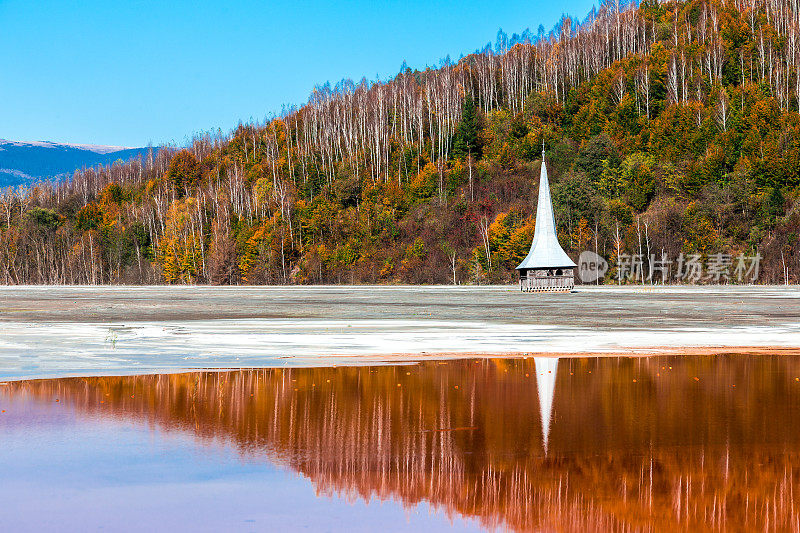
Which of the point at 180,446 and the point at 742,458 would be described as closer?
the point at 742,458

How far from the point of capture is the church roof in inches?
2365

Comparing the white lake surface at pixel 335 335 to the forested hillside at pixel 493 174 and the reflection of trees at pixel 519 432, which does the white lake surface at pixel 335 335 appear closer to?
the reflection of trees at pixel 519 432

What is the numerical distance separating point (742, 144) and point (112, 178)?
153m

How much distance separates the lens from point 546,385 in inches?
527

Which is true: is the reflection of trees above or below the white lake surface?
below

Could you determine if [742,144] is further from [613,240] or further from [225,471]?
[225,471]

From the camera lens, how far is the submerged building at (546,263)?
60.2 meters

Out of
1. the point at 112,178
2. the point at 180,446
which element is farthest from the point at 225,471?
the point at 112,178

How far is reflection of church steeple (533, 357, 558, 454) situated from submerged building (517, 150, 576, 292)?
4402 cm

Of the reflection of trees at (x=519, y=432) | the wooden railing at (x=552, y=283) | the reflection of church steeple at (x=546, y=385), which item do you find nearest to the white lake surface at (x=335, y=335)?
the reflection of church steeple at (x=546, y=385)

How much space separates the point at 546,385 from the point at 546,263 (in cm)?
4766

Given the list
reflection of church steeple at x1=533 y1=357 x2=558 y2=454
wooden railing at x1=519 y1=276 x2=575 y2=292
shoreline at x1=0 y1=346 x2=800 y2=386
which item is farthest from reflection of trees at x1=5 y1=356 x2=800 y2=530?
wooden railing at x1=519 y1=276 x2=575 y2=292

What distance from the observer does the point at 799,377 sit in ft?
46.3

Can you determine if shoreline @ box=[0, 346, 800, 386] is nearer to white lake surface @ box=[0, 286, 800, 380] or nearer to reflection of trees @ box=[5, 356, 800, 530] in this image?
white lake surface @ box=[0, 286, 800, 380]
